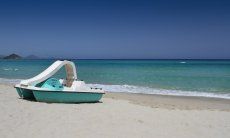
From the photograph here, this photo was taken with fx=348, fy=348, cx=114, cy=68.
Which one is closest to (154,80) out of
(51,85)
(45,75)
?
(45,75)

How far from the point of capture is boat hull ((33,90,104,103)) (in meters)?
12.9

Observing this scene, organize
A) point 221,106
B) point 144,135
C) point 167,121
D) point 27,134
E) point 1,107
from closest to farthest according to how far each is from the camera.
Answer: point 27,134 → point 144,135 → point 167,121 → point 1,107 → point 221,106

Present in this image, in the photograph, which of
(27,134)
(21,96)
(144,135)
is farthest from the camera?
(21,96)

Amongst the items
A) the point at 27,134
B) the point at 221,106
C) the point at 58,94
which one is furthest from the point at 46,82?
the point at 221,106

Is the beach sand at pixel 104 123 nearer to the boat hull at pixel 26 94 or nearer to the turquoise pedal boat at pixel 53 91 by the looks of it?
the turquoise pedal boat at pixel 53 91

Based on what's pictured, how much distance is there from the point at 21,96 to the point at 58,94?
1.83 m

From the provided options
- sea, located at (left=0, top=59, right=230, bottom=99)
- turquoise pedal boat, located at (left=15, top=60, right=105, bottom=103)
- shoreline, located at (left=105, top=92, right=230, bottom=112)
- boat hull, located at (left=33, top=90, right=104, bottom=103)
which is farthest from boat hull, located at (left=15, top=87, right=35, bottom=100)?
sea, located at (left=0, top=59, right=230, bottom=99)

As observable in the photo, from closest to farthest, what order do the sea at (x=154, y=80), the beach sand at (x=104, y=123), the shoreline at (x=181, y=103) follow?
1. the beach sand at (x=104, y=123)
2. the shoreline at (x=181, y=103)
3. the sea at (x=154, y=80)

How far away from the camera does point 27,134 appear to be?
25.4ft

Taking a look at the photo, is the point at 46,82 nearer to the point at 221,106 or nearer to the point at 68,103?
the point at 68,103

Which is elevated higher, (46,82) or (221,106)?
(46,82)

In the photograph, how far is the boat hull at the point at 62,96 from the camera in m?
12.9

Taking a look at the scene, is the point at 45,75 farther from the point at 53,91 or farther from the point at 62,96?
the point at 62,96

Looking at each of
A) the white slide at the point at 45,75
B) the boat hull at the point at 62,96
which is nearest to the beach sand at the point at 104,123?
the boat hull at the point at 62,96
